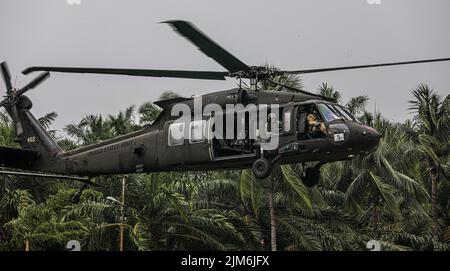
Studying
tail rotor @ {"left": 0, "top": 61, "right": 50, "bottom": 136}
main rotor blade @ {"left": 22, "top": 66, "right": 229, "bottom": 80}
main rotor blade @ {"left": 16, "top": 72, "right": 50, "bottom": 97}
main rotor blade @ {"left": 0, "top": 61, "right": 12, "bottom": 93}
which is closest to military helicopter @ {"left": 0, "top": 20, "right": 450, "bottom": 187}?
main rotor blade @ {"left": 22, "top": 66, "right": 229, "bottom": 80}

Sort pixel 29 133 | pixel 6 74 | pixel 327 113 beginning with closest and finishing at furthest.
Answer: pixel 327 113, pixel 6 74, pixel 29 133

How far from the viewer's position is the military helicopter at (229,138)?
1437cm

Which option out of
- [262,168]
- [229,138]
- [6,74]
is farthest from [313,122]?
[6,74]

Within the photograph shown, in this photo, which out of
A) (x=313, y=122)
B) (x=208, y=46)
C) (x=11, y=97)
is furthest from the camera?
(x=11, y=97)

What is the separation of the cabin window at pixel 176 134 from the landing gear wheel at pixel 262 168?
2.11m

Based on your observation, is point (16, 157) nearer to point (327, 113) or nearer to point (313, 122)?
point (313, 122)

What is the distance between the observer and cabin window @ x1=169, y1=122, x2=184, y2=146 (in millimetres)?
15969

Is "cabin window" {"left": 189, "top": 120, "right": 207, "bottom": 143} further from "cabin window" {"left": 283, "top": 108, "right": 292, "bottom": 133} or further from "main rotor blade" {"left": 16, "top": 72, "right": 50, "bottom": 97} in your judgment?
"main rotor blade" {"left": 16, "top": 72, "right": 50, "bottom": 97}

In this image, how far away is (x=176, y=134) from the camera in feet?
52.6

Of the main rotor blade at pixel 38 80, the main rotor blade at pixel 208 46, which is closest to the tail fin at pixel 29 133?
the main rotor blade at pixel 38 80

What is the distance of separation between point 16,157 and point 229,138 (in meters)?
6.26

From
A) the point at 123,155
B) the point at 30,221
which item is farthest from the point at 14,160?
the point at 30,221

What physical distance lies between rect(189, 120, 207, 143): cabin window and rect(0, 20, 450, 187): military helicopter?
2 centimetres
